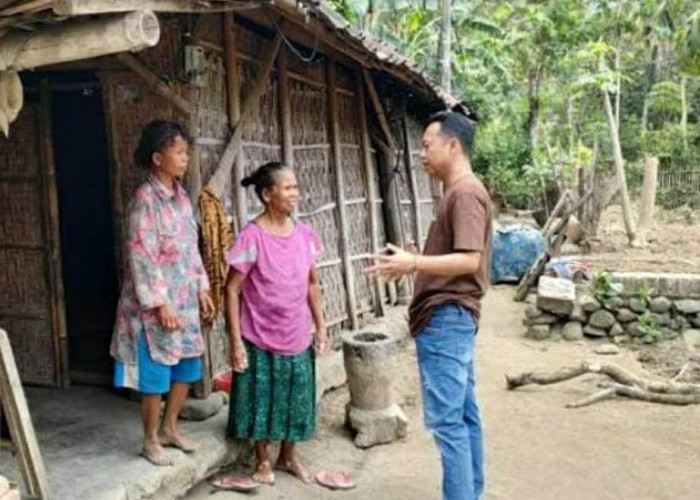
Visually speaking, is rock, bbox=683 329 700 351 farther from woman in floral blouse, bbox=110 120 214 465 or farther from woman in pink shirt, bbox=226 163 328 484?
woman in floral blouse, bbox=110 120 214 465

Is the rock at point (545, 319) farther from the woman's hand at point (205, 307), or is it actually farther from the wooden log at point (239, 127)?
the woman's hand at point (205, 307)

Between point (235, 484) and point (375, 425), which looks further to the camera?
point (375, 425)

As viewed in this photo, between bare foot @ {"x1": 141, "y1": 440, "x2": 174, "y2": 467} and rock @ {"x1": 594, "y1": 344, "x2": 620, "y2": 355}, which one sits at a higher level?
bare foot @ {"x1": 141, "y1": 440, "x2": 174, "y2": 467}

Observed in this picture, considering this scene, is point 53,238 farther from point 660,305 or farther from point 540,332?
point 660,305

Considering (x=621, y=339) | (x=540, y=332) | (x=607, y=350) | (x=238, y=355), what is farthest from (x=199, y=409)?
(x=621, y=339)

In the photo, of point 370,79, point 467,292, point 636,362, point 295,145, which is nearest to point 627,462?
point 467,292

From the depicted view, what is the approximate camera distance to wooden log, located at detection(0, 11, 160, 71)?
9.18 feet

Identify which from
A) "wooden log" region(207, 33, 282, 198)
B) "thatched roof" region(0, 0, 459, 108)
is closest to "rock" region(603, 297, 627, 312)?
"thatched roof" region(0, 0, 459, 108)

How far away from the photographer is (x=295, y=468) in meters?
4.45

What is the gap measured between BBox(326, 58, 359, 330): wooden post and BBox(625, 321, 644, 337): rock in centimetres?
337

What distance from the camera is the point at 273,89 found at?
5953mm

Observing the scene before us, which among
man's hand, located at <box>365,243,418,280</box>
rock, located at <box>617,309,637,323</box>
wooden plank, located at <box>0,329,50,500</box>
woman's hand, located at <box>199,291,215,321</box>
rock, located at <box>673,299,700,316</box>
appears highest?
man's hand, located at <box>365,243,418,280</box>

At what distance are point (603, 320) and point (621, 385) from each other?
2180 mm

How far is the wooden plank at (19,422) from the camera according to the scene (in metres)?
2.97
